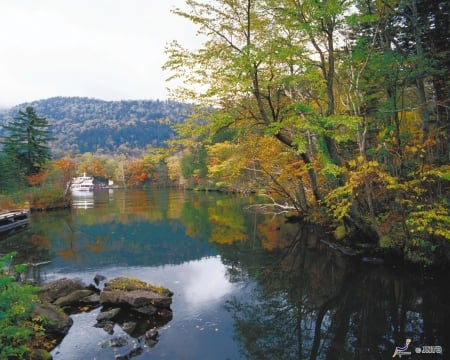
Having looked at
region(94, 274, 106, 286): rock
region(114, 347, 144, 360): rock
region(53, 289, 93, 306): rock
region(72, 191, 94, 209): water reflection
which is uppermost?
region(72, 191, 94, 209): water reflection

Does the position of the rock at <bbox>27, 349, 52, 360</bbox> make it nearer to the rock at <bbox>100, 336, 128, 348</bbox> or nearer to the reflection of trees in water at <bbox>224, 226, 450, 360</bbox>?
the rock at <bbox>100, 336, 128, 348</bbox>

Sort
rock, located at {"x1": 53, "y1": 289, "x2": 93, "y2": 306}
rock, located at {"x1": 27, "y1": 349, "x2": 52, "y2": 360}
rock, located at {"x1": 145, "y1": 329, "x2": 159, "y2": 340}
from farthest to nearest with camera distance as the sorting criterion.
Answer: rock, located at {"x1": 53, "y1": 289, "x2": 93, "y2": 306}, rock, located at {"x1": 145, "y1": 329, "x2": 159, "y2": 340}, rock, located at {"x1": 27, "y1": 349, "x2": 52, "y2": 360}

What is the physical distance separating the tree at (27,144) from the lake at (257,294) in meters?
20.2

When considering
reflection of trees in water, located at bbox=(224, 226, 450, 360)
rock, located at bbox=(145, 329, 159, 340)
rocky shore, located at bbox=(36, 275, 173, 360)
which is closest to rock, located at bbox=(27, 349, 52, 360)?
rocky shore, located at bbox=(36, 275, 173, 360)

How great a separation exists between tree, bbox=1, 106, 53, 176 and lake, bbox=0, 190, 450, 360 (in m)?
20.2

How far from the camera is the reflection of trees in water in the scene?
843cm

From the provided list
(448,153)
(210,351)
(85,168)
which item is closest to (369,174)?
(448,153)

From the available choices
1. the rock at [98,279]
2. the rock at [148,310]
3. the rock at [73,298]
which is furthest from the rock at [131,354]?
the rock at [98,279]

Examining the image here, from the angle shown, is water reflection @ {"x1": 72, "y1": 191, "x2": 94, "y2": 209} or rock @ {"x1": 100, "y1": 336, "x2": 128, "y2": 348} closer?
rock @ {"x1": 100, "y1": 336, "x2": 128, "y2": 348}

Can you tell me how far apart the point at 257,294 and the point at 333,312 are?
2788 mm

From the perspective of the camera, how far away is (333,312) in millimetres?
10383

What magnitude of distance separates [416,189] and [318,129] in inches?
161

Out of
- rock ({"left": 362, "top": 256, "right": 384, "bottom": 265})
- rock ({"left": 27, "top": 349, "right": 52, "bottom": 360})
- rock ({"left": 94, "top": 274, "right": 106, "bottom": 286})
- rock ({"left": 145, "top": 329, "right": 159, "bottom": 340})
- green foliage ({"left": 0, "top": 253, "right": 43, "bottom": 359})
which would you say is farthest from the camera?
rock ({"left": 362, "top": 256, "right": 384, "bottom": 265})

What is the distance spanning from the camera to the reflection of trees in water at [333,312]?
27.7ft
